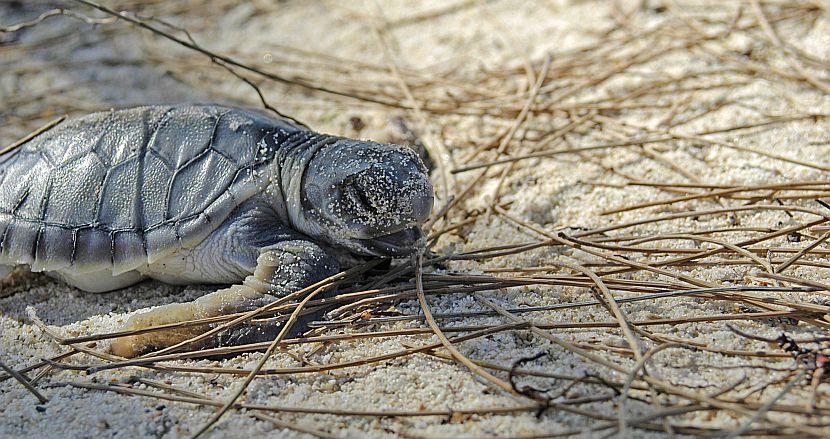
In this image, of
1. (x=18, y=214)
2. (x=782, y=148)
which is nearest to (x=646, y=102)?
(x=782, y=148)

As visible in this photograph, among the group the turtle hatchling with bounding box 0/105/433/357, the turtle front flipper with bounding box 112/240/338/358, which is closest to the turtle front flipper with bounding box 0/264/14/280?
the turtle hatchling with bounding box 0/105/433/357

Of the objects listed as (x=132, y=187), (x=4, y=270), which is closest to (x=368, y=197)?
(x=132, y=187)

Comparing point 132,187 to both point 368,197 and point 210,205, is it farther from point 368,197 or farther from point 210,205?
point 368,197

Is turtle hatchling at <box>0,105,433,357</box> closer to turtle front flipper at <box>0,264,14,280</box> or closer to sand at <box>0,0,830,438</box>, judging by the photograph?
turtle front flipper at <box>0,264,14,280</box>

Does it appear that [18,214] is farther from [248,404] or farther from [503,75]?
[503,75]

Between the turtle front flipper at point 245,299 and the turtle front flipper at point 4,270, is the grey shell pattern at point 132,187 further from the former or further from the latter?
the turtle front flipper at point 245,299

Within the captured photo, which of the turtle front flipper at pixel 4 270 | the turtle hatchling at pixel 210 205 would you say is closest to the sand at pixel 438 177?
the turtle front flipper at pixel 4 270
